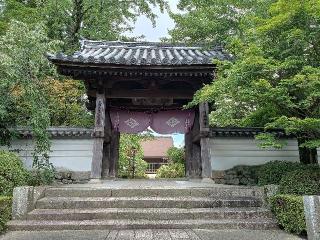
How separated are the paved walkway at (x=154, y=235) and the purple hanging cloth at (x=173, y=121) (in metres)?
6.16

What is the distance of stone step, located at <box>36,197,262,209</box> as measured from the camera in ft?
Result: 20.9

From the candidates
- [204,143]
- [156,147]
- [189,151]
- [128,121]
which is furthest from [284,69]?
[156,147]

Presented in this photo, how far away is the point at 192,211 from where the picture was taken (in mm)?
6133

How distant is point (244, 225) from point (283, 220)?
718 millimetres

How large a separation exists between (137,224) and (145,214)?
356mm

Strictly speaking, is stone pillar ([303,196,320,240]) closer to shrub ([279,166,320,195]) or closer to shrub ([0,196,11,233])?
shrub ([279,166,320,195])

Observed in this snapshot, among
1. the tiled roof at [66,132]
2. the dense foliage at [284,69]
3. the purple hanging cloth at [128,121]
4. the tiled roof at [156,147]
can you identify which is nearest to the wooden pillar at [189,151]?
the purple hanging cloth at [128,121]

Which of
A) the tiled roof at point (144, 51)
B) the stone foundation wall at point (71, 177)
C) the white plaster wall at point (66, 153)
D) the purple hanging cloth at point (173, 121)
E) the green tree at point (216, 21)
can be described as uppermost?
the green tree at point (216, 21)

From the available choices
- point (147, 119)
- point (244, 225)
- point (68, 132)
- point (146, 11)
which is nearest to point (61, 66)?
point (68, 132)

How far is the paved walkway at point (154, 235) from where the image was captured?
16.5 feet

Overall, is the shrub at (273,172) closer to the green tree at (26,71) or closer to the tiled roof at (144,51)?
the tiled roof at (144,51)

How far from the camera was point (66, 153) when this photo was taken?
33.5 ft

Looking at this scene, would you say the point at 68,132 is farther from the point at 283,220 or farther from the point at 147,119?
the point at 283,220

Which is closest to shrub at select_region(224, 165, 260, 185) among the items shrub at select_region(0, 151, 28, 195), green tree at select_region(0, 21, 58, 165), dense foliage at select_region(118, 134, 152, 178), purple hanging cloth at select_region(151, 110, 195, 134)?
purple hanging cloth at select_region(151, 110, 195, 134)
